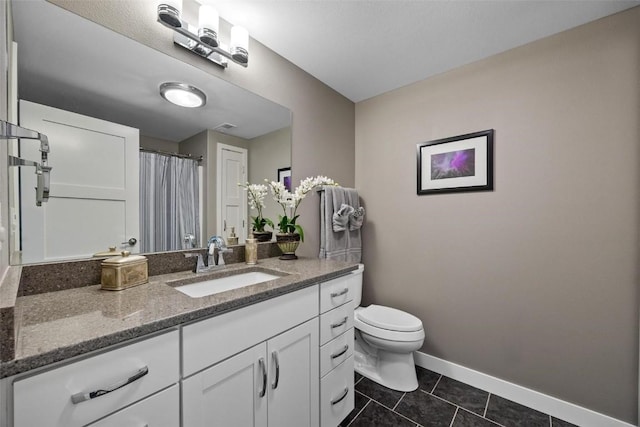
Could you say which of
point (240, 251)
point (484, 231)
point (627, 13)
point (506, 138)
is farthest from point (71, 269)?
point (627, 13)

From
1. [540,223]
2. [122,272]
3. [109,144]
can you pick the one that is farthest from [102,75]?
[540,223]

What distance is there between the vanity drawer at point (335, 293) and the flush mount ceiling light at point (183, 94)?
1161 millimetres

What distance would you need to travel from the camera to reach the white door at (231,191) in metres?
1.48

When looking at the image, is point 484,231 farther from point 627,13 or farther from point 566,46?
point 627,13

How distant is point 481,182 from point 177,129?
1.92 m

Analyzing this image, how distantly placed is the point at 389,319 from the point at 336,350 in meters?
0.65

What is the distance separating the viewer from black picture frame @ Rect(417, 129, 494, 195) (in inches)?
69.7

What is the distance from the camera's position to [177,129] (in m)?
1.30

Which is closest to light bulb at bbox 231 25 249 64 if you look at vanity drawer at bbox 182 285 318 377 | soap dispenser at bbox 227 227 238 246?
soap dispenser at bbox 227 227 238 246

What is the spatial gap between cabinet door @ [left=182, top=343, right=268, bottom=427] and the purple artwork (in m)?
1.70

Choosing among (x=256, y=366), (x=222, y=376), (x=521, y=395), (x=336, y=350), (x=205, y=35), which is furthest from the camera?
(x=521, y=395)

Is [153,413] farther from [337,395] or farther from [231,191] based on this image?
[231,191]

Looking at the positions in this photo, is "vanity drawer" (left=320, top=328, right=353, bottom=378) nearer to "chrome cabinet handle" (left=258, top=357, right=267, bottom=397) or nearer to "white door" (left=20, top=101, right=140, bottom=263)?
"chrome cabinet handle" (left=258, top=357, right=267, bottom=397)

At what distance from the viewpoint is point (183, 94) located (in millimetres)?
1324
